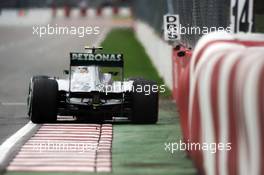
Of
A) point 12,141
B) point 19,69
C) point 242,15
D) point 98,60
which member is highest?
point 242,15

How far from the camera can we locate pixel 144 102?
1496 centimetres

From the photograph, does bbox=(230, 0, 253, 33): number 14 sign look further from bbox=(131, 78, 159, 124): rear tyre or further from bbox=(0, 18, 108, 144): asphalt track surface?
bbox=(131, 78, 159, 124): rear tyre

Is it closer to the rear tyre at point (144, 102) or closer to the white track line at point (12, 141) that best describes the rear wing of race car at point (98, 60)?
the rear tyre at point (144, 102)

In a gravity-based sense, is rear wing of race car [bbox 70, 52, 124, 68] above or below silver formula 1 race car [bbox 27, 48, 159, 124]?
above

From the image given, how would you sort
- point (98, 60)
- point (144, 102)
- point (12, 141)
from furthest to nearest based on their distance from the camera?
1. point (98, 60)
2. point (144, 102)
3. point (12, 141)

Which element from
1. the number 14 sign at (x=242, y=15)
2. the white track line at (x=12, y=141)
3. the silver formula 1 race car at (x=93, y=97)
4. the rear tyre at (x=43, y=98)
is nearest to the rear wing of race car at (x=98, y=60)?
the silver formula 1 race car at (x=93, y=97)

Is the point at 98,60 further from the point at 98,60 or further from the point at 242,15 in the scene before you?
the point at 242,15

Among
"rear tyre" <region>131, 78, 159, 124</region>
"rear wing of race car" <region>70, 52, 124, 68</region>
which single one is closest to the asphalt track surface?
"rear wing of race car" <region>70, 52, 124, 68</region>

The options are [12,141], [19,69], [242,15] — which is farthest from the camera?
[19,69]

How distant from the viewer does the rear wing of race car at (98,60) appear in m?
15.2

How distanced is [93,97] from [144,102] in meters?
0.79

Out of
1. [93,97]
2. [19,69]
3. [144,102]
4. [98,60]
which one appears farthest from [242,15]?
[19,69]

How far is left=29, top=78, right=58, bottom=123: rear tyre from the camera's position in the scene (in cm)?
1467

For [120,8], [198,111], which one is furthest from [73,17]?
[198,111]
